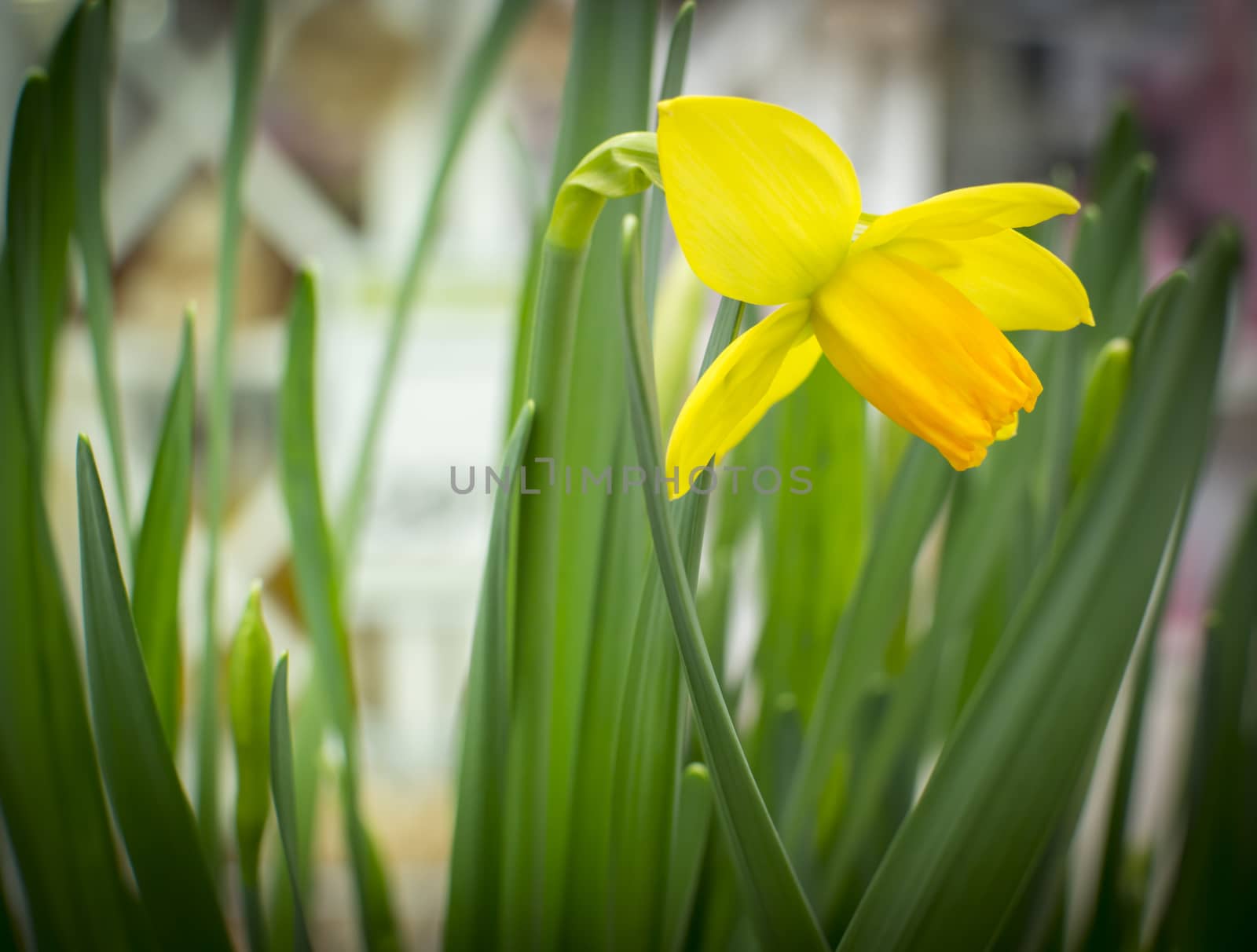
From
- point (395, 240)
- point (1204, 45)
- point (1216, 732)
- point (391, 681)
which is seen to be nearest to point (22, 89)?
point (1216, 732)

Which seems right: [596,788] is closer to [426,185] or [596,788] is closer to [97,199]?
[97,199]

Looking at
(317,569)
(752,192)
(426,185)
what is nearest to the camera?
(752,192)

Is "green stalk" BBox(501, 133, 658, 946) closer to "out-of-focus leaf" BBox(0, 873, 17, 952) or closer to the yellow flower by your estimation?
the yellow flower

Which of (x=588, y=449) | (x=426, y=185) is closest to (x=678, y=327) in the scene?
(x=588, y=449)

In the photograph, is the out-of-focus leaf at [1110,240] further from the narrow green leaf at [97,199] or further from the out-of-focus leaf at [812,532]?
the narrow green leaf at [97,199]

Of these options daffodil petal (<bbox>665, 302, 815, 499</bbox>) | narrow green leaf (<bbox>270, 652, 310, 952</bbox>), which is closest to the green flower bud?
narrow green leaf (<bbox>270, 652, 310, 952</bbox>)

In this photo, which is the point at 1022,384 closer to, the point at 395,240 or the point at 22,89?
the point at 22,89

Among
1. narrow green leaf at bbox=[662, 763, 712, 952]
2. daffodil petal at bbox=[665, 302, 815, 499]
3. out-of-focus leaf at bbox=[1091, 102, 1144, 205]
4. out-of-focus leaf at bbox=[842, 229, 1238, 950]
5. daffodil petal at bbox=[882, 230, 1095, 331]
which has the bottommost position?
narrow green leaf at bbox=[662, 763, 712, 952]

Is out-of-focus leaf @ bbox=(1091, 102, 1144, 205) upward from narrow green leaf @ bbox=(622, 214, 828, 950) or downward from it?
upward
